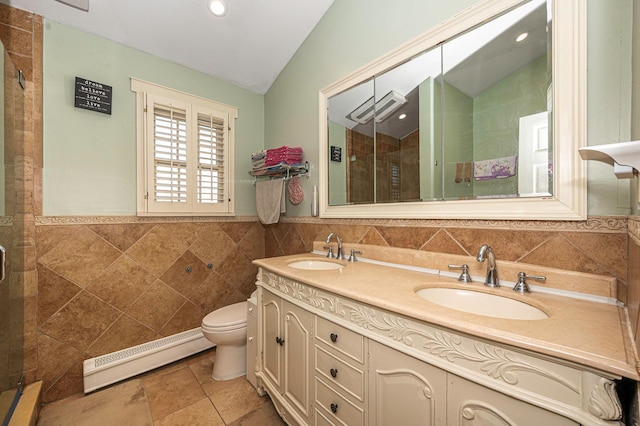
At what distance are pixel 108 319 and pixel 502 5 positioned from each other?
2.96 metres

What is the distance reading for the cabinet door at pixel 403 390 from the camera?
2.37 feet

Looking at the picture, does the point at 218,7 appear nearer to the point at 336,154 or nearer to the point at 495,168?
the point at 336,154

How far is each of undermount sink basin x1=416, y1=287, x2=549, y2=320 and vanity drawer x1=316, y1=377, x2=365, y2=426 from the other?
0.52m

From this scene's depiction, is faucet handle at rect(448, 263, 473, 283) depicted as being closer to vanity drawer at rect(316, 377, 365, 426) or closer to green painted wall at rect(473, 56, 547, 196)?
green painted wall at rect(473, 56, 547, 196)

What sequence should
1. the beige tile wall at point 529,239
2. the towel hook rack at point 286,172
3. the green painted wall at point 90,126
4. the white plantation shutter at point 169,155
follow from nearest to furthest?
the beige tile wall at point 529,239
the green painted wall at point 90,126
the white plantation shutter at point 169,155
the towel hook rack at point 286,172

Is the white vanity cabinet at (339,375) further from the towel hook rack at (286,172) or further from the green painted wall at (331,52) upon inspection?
the towel hook rack at (286,172)

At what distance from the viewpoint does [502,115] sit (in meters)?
1.07

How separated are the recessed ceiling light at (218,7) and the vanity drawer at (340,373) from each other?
7.58 feet

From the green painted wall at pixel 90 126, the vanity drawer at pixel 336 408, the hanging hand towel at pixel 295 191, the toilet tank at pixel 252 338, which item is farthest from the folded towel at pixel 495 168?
the green painted wall at pixel 90 126

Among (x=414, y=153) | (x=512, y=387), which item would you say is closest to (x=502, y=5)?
(x=414, y=153)

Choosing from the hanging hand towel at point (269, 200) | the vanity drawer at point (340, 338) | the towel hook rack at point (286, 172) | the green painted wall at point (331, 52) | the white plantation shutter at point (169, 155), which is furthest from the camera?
the hanging hand towel at point (269, 200)

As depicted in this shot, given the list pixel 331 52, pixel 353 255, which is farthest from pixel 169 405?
pixel 331 52

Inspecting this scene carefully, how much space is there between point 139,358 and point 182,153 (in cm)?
162

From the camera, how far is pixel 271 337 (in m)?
1.48
